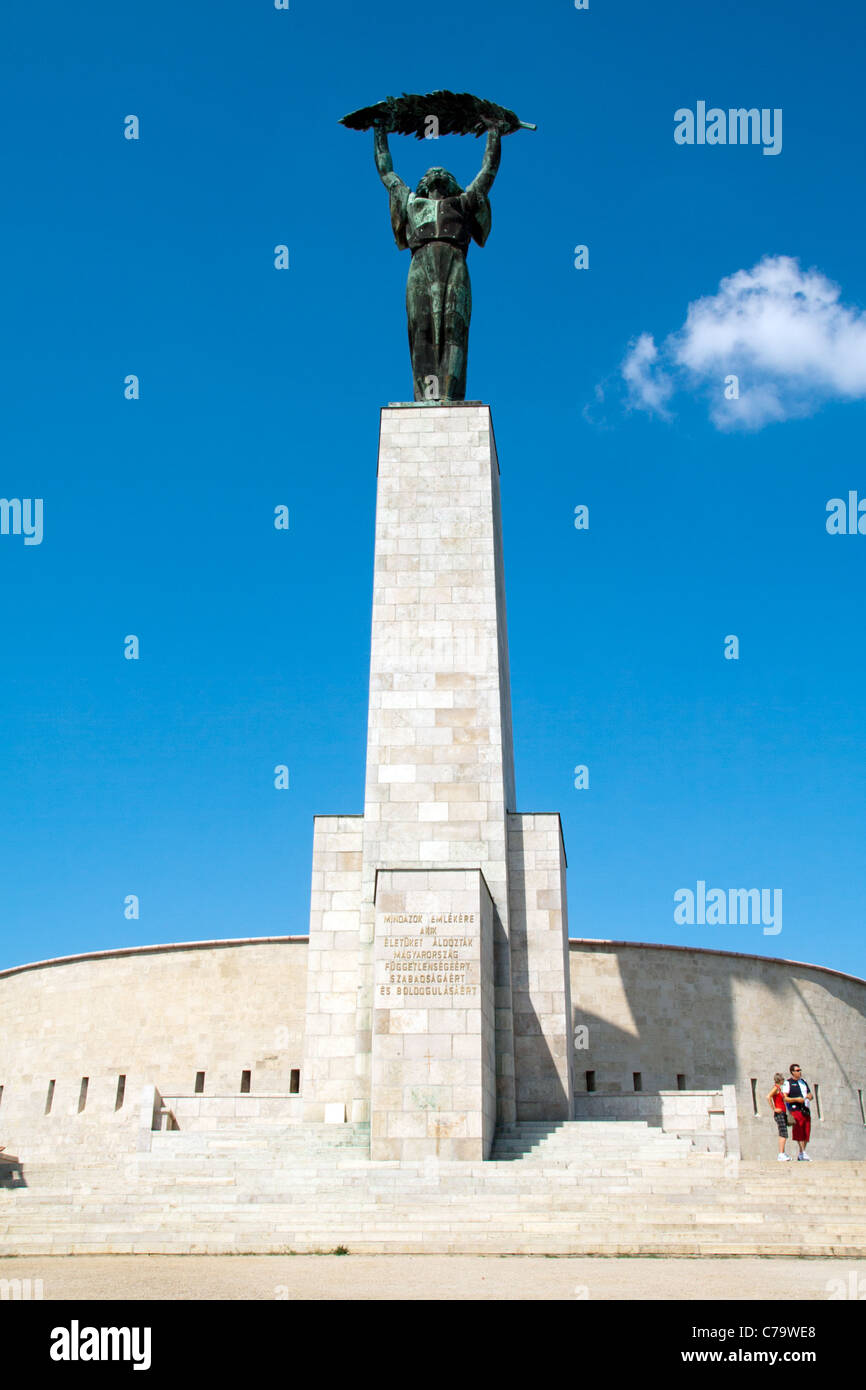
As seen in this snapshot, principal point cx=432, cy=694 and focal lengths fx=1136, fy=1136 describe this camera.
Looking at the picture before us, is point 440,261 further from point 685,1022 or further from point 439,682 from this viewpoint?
point 685,1022

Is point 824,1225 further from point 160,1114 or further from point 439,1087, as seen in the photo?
point 160,1114

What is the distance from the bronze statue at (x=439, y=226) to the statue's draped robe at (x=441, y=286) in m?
0.02

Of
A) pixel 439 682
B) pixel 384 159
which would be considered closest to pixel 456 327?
pixel 384 159

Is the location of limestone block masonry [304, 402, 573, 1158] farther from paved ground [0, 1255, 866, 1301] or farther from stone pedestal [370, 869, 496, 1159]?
paved ground [0, 1255, 866, 1301]

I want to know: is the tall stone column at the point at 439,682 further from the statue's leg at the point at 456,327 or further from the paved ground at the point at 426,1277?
the paved ground at the point at 426,1277

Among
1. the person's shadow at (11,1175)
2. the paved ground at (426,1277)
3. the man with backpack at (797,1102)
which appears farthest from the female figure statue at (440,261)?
the paved ground at (426,1277)

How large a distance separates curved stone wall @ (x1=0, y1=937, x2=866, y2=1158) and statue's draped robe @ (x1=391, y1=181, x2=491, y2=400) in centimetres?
1299

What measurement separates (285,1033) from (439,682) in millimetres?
9987

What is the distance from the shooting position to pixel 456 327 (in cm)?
2308

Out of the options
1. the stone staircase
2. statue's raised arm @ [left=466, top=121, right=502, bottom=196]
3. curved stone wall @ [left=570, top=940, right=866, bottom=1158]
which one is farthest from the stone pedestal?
statue's raised arm @ [left=466, top=121, right=502, bottom=196]

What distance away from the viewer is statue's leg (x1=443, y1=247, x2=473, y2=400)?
75.5 ft

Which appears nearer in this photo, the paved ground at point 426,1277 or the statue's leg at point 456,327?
the paved ground at point 426,1277

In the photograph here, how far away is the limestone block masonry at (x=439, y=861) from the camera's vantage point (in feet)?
49.6
